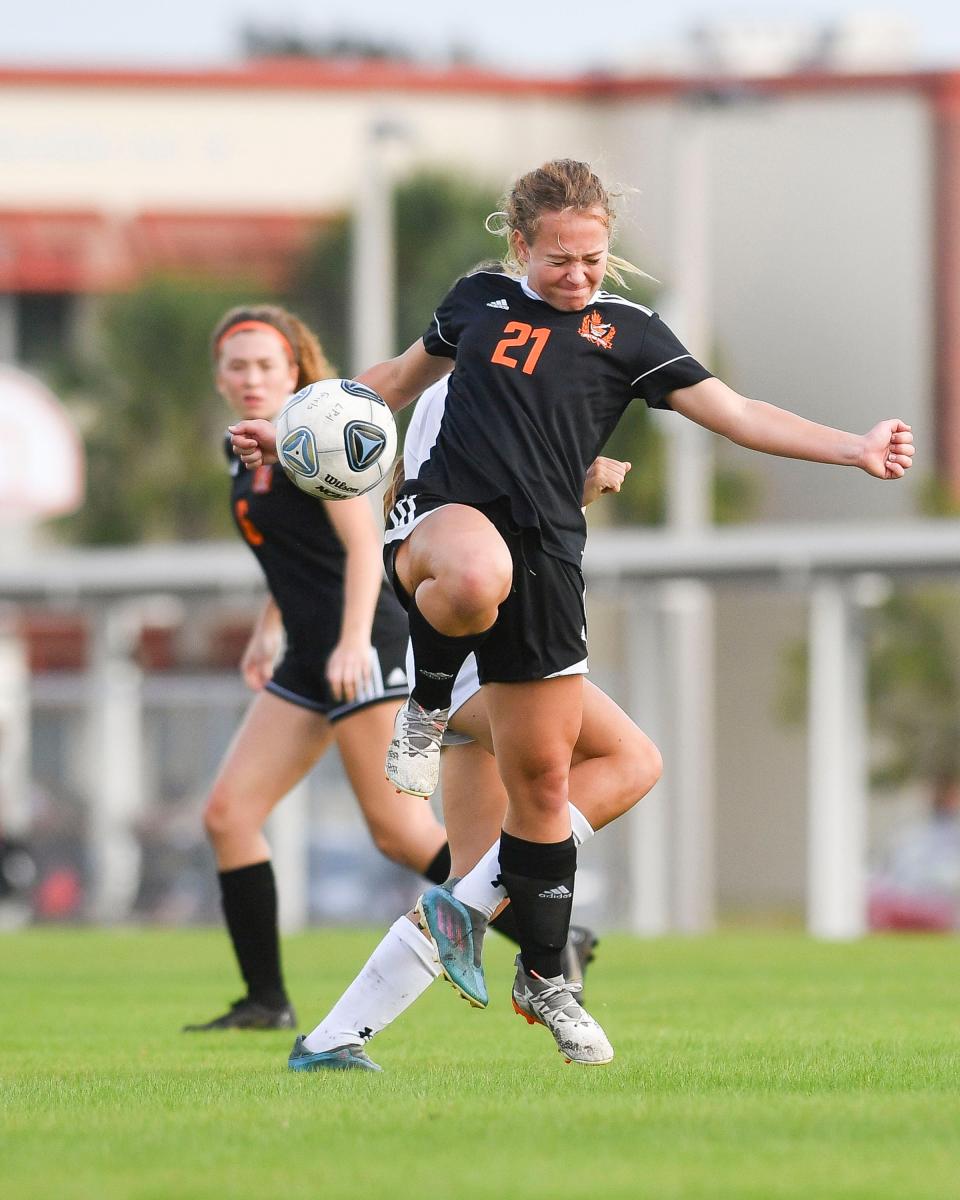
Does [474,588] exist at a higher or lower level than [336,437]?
lower

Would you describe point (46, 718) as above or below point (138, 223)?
below

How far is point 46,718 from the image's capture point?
23.5 m

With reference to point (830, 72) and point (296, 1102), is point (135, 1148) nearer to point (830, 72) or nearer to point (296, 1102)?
point (296, 1102)

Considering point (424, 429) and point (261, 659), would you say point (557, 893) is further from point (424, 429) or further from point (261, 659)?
point (261, 659)

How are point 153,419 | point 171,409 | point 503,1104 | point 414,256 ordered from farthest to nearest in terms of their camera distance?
1. point 414,256
2. point 153,419
3. point 171,409
4. point 503,1104

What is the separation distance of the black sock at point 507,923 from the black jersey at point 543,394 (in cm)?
104

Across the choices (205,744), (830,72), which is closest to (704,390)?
(205,744)

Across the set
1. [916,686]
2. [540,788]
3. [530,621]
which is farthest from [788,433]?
[916,686]

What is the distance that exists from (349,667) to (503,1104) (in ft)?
7.15

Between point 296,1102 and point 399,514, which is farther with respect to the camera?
point 399,514

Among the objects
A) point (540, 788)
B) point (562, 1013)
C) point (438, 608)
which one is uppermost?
point (438, 608)

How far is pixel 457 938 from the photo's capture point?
5.84 metres

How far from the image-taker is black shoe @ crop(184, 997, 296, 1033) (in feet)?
25.6

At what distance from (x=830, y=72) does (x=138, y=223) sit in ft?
48.1
